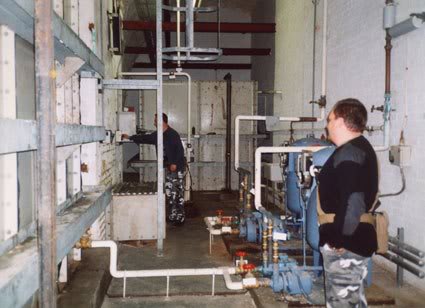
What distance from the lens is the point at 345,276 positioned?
3.10m

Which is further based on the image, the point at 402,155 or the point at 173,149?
the point at 173,149

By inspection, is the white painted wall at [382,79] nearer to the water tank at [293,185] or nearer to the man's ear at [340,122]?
the water tank at [293,185]

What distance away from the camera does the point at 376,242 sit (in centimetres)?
312

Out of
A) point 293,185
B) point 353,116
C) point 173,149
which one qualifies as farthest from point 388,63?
point 173,149

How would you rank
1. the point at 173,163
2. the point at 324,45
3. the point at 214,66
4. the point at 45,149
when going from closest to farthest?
the point at 45,149
the point at 324,45
the point at 173,163
the point at 214,66

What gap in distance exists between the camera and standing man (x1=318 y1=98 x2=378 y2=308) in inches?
114

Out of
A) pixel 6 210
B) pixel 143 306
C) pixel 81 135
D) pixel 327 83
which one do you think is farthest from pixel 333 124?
pixel 327 83

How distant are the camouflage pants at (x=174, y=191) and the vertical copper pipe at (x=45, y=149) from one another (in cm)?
588

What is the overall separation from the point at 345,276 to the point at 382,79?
3.36m

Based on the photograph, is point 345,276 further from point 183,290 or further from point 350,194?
point 183,290

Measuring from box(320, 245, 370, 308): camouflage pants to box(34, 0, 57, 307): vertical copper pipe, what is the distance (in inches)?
80.4

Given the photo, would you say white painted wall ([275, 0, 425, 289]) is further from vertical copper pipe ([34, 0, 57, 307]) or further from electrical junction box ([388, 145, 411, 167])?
vertical copper pipe ([34, 0, 57, 307])

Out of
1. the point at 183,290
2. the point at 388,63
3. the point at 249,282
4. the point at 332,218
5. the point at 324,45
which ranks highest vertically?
the point at 324,45

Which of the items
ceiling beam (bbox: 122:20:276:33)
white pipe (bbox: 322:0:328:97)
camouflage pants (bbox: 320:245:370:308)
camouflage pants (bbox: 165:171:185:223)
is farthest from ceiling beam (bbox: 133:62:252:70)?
camouflage pants (bbox: 320:245:370:308)
